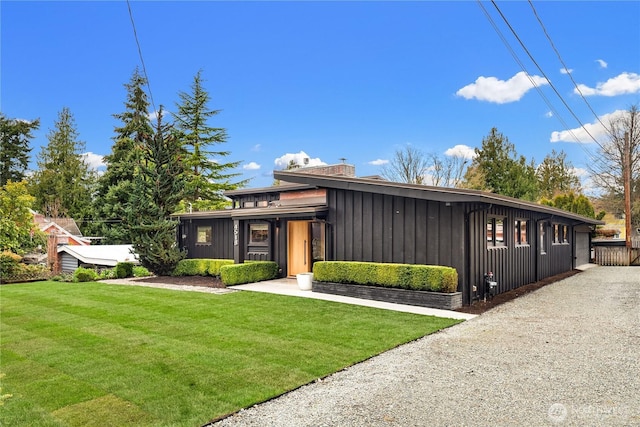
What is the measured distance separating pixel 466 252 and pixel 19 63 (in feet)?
34.8

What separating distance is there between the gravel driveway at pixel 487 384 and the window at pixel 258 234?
26.2ft

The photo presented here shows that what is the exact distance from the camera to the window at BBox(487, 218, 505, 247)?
394 inches

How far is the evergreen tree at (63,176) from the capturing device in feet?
115

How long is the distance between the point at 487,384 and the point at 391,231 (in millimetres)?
5692

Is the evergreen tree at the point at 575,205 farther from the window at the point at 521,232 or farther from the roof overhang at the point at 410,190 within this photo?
the roof overhang at the point at 410,190

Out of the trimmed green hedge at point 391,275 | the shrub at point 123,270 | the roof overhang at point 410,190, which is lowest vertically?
the shrub at point 123,270

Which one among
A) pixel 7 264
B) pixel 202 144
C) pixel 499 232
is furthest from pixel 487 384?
pixel 202 144

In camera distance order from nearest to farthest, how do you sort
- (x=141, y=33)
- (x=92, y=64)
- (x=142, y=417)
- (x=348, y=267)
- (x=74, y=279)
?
(x=142, y=417) → (x=141, y=33) → (x=348, y=267) → (x=92, y=64) → (x=74, y=279)

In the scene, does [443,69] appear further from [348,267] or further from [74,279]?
[74,279]

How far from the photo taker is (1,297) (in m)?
10.5

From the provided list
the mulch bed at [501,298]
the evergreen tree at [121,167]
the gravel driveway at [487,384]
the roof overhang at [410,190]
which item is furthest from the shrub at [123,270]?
the evergreen tree at [121,167]

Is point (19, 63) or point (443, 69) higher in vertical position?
point (443, 69)

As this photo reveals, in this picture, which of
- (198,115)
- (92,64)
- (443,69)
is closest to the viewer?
(92,64)

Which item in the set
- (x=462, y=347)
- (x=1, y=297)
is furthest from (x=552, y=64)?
(x=1, y=297)
